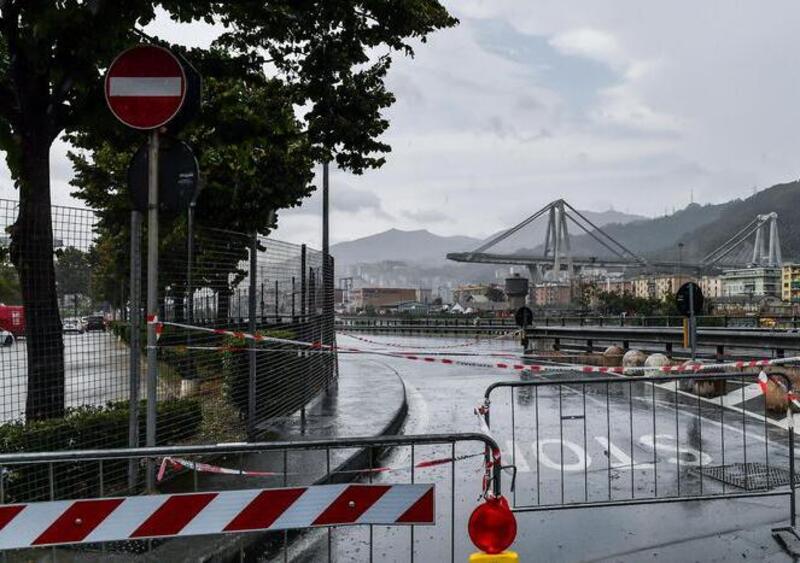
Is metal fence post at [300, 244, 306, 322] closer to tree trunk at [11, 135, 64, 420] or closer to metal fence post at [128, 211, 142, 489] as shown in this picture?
tree trunk at [11, 135, 64, 420]

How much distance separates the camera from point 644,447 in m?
9.34

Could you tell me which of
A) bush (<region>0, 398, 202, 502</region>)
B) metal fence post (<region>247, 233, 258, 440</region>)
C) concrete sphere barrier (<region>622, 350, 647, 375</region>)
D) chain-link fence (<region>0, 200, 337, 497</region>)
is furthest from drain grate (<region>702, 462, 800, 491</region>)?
concrete sphere barrier (<region>622, 350, 647, 375</region>)

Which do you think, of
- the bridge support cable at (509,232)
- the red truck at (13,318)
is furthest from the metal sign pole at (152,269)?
the bridge support cable at (509,232)

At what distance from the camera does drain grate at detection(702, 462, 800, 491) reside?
23.1ft

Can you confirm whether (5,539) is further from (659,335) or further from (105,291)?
(659,335)

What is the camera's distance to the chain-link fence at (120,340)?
595 centimetres

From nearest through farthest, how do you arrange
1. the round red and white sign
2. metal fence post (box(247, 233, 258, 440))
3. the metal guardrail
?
the round red and white sign → metal fence post (box(247, 233, 258, 440)) → the metal guardrail

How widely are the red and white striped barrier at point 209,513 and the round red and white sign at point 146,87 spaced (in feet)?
9.28

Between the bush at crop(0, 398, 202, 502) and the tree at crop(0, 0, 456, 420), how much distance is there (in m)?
0.38

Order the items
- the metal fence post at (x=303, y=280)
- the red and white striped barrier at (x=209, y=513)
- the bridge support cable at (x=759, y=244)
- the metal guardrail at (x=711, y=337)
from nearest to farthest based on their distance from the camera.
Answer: the red and white striped barrier at (x=209, y=513) < the metal fence post at (x=303, y=280) < the metal guardrail at (x=711, y=337) < the bridge support cable at (x=759, y=244)

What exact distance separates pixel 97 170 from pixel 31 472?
21937mm

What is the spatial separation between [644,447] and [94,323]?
677cm

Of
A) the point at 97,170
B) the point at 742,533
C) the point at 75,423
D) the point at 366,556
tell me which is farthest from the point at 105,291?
the point at 97,170

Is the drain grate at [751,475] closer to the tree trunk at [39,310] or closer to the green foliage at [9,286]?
the tree trunk at [39,310]
